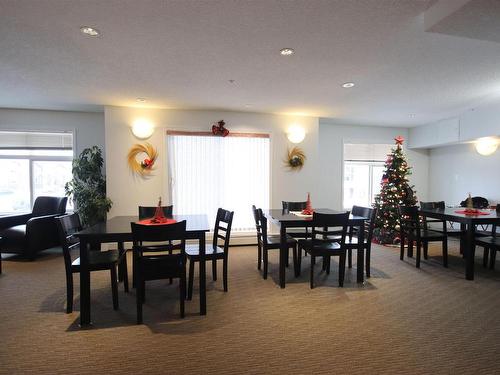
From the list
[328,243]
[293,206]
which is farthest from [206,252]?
[293,206]

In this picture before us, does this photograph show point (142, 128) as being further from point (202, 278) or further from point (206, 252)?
point (202, 278)

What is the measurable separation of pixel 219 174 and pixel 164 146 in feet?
3.65

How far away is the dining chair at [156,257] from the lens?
226 cm

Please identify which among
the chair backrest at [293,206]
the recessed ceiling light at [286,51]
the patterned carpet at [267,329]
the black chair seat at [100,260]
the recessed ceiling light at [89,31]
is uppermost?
the recessed ceiling light at [286,51]

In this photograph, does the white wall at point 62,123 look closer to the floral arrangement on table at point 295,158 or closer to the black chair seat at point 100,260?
the black chair seat at point 100,260

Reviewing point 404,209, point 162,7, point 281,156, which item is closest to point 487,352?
point 404,209

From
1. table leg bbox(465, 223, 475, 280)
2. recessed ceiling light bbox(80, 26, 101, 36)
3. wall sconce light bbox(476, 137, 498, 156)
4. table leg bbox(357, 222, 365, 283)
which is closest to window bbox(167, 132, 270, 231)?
table leg bbox(357, 222, 365, 283)

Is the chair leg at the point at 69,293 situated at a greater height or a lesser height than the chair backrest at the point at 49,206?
lesser

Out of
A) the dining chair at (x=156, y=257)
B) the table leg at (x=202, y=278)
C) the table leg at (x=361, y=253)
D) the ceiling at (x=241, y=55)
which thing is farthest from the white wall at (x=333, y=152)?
the dining chair at (x=156, y=257)

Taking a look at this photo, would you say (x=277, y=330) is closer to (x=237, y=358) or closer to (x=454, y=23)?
(x=237, y=358)

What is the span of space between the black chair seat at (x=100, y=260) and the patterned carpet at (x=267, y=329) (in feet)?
1.56

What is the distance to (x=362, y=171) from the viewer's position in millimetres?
6602

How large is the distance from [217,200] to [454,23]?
4.07m

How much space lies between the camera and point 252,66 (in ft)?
10.1
